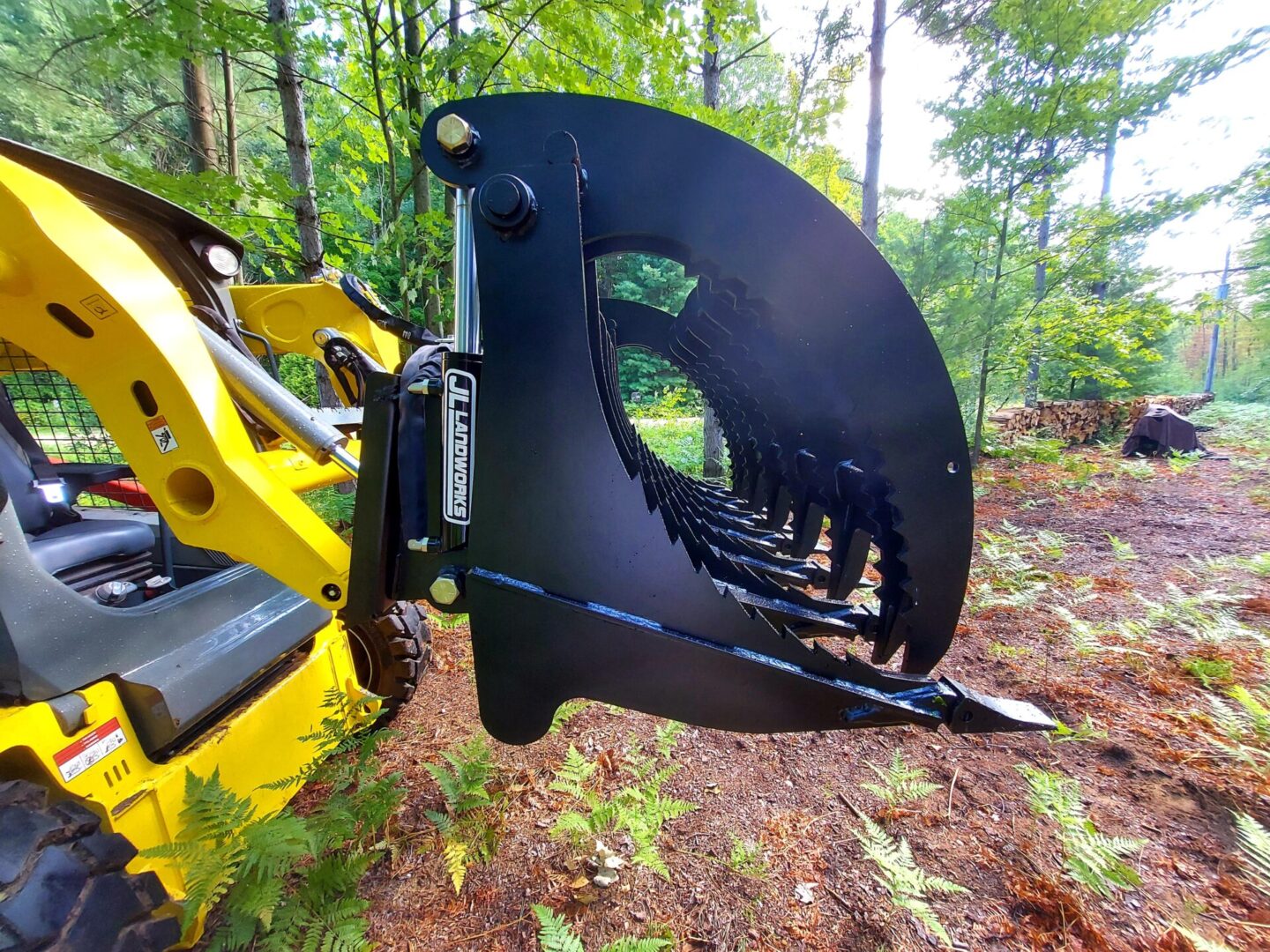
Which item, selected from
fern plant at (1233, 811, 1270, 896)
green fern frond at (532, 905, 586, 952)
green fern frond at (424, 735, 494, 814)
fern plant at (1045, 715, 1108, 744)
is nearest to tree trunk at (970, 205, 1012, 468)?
fern plant at (1045, 715, 1108, 744)

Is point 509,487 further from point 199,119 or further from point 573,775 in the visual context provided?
point 199,119

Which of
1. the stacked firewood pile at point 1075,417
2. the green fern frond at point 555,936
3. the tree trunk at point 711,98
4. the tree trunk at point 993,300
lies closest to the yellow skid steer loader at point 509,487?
the green fern frond at point 555,936

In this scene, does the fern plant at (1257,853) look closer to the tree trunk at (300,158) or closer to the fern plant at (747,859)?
the fern plant at (747,859)

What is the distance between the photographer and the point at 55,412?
7.84 ft

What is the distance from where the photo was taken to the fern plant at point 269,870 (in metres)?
→ 1.26

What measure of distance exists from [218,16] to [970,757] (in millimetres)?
5535

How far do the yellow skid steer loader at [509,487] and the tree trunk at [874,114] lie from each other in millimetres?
5955

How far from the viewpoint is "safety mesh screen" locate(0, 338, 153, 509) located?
200cm

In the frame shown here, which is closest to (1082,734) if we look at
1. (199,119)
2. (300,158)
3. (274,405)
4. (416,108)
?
(274,405)

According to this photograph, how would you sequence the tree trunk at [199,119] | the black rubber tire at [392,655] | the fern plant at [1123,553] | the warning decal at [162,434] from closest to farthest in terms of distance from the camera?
the warning decal at [162,434] < the black rubber tire at [392,655] < the fern plant at [1123,553] < the tree trunk at [199,119]

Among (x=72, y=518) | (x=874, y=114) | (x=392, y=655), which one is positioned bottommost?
(x=392, y=655)

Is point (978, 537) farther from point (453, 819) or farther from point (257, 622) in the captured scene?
point (257, 622)

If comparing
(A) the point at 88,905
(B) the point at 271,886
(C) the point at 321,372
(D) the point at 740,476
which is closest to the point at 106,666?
(A) the point at 88,905

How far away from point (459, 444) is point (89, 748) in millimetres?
1226
